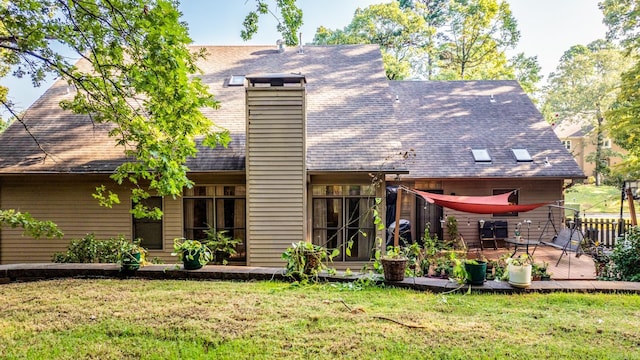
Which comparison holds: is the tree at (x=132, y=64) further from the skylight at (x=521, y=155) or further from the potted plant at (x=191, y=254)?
the skylight at (x=521, y=155)

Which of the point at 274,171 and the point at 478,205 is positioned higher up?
the point at 274,171

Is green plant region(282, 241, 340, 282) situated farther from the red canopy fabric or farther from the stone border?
the red canopy fabric

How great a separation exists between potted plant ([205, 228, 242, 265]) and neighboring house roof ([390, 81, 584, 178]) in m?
5.08

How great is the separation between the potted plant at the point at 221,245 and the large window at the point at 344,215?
67.3 inches

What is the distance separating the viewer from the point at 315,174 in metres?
7.13

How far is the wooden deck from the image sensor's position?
21.4 feet

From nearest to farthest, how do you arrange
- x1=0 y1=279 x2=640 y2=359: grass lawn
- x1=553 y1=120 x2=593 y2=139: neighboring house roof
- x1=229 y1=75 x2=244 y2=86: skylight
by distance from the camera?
1. x1=0 y1=279 x2=640 y2=359: grass lawn
2. x1=229 y1=75 x2=244 y2=86: skylight
3. x1=553 y1=120 x2=593 y2=139: neighboring house roof

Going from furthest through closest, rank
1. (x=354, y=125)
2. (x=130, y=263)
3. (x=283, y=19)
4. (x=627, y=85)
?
(x=627, y=85) < (x=354, y=125) < (x=283, y=19) < (x=130, y=263)

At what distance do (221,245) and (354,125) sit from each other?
12.8 ft

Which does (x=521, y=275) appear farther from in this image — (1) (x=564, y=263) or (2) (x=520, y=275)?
(1) (x=564, y=263)

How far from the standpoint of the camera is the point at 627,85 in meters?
10.2

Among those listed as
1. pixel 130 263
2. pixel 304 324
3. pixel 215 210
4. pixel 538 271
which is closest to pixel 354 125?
pixel 215 210

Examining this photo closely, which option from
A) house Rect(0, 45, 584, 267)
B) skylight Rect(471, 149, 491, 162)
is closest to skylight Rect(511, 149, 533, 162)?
house Rect(0, 45, 584, 267)

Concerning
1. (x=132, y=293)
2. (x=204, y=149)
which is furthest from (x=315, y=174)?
(x=132, y=293)
